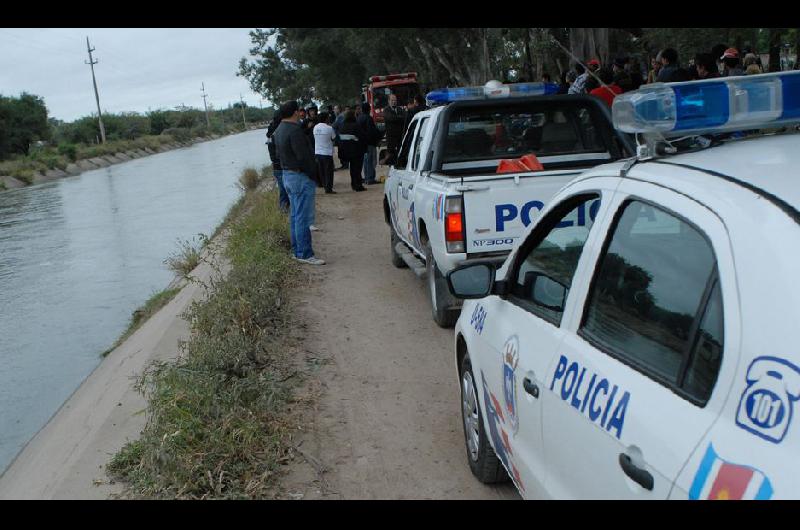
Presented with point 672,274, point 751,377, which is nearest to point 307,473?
point 672,274

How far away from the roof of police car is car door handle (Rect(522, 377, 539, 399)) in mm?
905

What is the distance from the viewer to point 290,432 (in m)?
5.10

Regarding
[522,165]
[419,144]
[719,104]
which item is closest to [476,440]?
[719,104]

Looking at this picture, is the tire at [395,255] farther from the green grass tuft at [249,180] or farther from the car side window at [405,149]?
the green grass tuft at [249,180]

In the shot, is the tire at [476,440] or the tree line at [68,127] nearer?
the tire at [476,440]

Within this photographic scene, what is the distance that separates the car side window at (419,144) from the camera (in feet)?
26.6

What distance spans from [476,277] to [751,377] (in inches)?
72.4

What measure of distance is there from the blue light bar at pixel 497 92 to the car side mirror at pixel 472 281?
4280 millimetres

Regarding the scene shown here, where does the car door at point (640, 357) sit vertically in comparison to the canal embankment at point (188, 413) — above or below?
above

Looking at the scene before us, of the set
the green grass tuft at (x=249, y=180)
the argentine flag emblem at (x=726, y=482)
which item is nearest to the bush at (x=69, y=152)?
the green grass tuft at (x=249, y=180)

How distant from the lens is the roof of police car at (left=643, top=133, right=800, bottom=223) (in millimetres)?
2100

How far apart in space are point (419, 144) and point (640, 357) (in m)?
6.06
